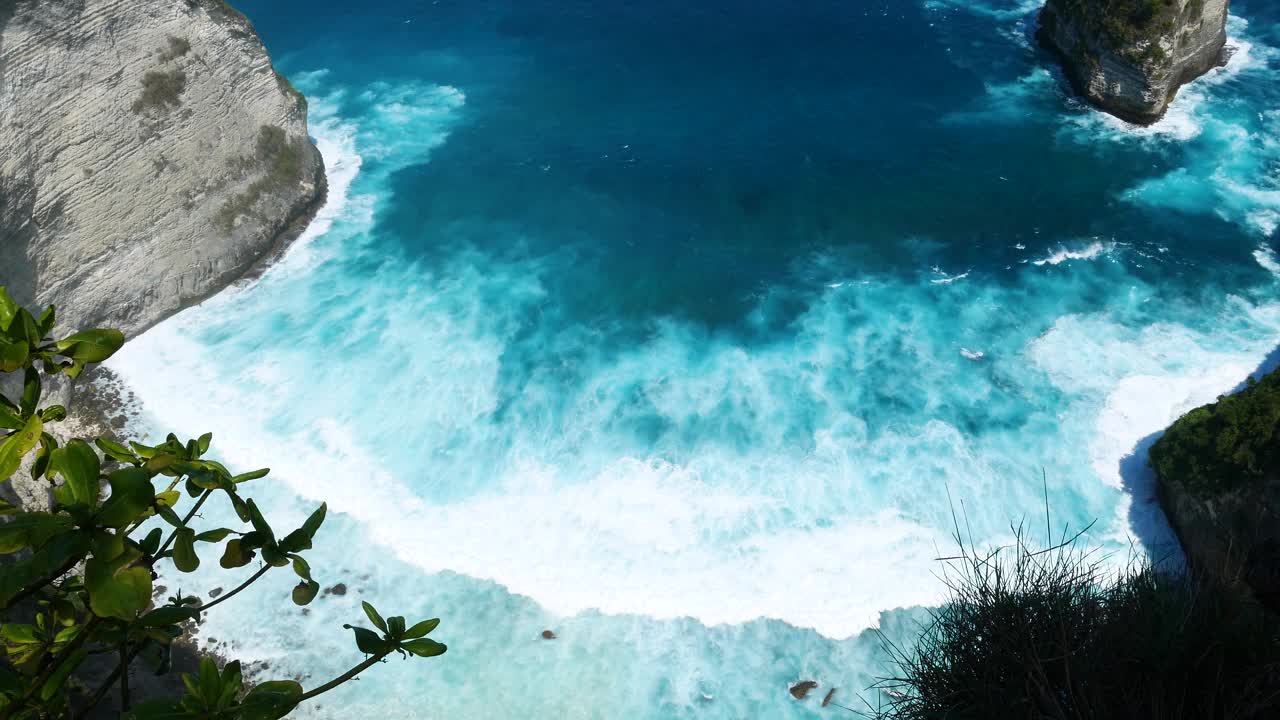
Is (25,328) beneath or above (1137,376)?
above

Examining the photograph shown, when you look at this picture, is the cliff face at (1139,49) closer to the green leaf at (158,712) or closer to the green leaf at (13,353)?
the green leaf at (13,353)

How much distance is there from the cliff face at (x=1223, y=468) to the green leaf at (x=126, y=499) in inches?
761

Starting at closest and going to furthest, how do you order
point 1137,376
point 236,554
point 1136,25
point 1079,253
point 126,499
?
point 126,499, point 236,554, point 1137,376, point 1079,253, point 1136,25

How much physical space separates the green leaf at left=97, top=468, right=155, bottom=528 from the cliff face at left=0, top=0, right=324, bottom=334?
75.7 feet

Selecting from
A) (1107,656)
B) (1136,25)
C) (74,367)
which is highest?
(74,367)

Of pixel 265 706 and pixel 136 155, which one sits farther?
pixel 136 155

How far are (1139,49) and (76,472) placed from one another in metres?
40.5

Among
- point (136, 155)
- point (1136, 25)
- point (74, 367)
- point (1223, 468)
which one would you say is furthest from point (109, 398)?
point (1136, 25)

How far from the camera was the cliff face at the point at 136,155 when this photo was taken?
23219 millimetres

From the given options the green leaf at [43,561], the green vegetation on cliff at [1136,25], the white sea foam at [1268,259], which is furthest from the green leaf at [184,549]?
the green vegetation on cliff at [1136,25]

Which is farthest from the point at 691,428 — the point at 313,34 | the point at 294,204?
the point at 313,34

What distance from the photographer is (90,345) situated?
16.2 feet

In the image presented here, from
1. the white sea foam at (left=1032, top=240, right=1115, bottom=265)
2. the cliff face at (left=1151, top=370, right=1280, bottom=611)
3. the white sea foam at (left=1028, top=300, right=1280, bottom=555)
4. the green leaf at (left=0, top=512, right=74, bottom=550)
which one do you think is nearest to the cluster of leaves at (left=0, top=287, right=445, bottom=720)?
the green leaf at (left=0, top=512, right=74, bottom=550)

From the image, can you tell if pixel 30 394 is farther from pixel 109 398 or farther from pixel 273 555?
pixel 109 398
